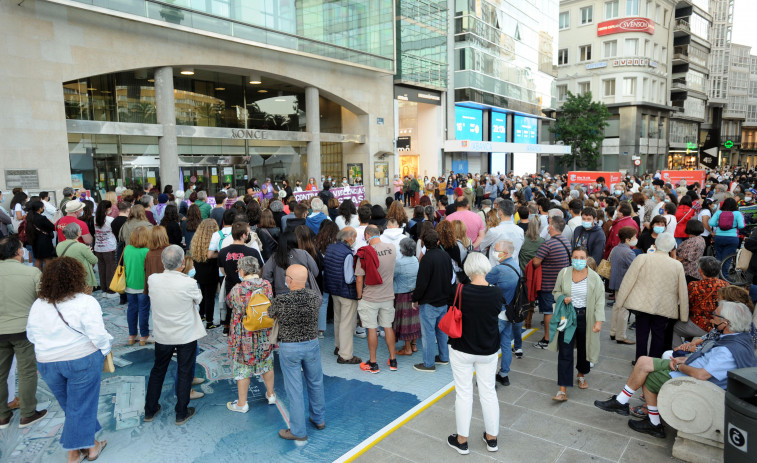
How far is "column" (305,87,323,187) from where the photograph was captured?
23.3 m

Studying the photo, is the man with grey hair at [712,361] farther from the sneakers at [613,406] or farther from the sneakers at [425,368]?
the sneakers at [425,368]

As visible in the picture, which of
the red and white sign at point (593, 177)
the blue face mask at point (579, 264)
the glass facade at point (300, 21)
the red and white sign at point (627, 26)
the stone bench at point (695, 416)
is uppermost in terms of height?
the red and white sign at point (627, 26)

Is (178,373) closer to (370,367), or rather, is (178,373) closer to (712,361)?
(370,367)

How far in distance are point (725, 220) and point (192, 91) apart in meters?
20.3

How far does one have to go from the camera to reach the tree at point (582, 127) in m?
45.9

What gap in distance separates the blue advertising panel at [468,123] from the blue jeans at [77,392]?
1220 inches

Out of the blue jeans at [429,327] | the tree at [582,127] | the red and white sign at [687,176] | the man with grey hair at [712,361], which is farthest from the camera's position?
the tree at [582,127]

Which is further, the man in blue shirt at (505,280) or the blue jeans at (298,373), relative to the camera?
the man in blue shirt at (505,280)

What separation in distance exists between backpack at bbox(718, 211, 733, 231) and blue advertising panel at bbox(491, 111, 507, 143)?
2939 centimetres

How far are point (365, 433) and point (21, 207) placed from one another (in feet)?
36.6

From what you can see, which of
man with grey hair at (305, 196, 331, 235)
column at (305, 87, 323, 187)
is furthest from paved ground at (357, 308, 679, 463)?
column at (305, 87, 323, 187)

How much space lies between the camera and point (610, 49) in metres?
53.7

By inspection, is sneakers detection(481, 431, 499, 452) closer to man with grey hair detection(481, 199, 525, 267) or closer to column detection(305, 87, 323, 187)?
man with grey hair detection(481, 199, 525, 267)

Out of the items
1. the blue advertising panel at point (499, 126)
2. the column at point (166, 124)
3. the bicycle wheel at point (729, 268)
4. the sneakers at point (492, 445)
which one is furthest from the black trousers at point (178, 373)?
the blue advertising panel at point (499, 126)
